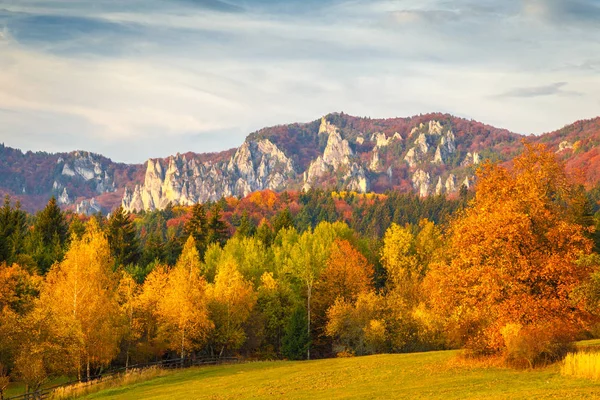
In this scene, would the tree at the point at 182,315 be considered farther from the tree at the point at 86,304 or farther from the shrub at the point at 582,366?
the shrub at the point at 582,366

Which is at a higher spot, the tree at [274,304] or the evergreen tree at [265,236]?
the evergreen tree at [265,236]

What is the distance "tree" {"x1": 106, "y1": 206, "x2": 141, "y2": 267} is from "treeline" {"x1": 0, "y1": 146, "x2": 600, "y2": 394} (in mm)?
246

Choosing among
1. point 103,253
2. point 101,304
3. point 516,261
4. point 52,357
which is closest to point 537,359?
point 516,261

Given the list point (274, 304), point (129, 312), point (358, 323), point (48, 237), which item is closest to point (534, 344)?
point (358, 323)

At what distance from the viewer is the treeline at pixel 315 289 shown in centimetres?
3303

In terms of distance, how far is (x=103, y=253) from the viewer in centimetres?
6278


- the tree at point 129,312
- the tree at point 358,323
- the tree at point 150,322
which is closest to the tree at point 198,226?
the tree at point 150,322

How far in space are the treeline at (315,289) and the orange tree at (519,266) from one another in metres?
0.10

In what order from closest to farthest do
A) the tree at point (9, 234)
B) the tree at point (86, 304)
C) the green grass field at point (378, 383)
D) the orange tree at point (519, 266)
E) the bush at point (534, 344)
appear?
the green grass field at point (378, 383) → the bush at point (534, 344) → the orange tree at point (519, 266) → the tree at point (86, 304) → the tree at point (9, 234)

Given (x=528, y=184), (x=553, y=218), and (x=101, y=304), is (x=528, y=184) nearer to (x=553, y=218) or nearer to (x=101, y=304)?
(x=553, y=218)

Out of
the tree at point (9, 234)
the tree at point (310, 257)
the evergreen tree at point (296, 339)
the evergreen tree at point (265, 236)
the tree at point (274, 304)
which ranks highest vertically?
the tree at point (9, 234)

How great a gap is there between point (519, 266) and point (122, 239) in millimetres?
74931

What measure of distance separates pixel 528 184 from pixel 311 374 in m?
20.0

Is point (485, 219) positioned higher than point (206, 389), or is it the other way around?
point (485, 219)
